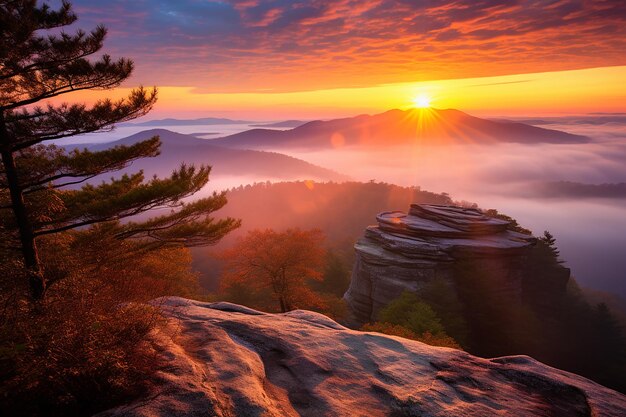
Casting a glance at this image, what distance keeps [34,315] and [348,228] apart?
85.1 metres

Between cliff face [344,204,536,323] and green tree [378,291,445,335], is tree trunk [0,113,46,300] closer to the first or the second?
green tree [378,291,445,335]

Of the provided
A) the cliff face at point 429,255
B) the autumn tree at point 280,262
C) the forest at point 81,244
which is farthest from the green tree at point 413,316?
the autumn tree at point 280,262

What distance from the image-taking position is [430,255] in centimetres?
2800

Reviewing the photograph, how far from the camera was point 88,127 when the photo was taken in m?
A: 8.91

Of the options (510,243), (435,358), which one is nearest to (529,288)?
(510,243)

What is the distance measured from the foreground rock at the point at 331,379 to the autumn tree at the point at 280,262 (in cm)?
1558

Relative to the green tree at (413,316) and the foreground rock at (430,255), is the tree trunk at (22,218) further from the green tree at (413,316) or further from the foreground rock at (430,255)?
the foreground rock at (430,255)

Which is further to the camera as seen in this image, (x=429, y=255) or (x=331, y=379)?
(x=429, y=255)

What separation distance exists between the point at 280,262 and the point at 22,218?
18381 millimetres

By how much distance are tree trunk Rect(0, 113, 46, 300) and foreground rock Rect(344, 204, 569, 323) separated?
80.1ft

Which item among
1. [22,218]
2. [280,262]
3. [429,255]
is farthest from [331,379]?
[429,255]

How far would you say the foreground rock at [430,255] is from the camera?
28156mm

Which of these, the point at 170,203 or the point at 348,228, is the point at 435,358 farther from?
the point at 348,228

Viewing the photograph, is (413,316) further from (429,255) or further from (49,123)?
(49,123)
